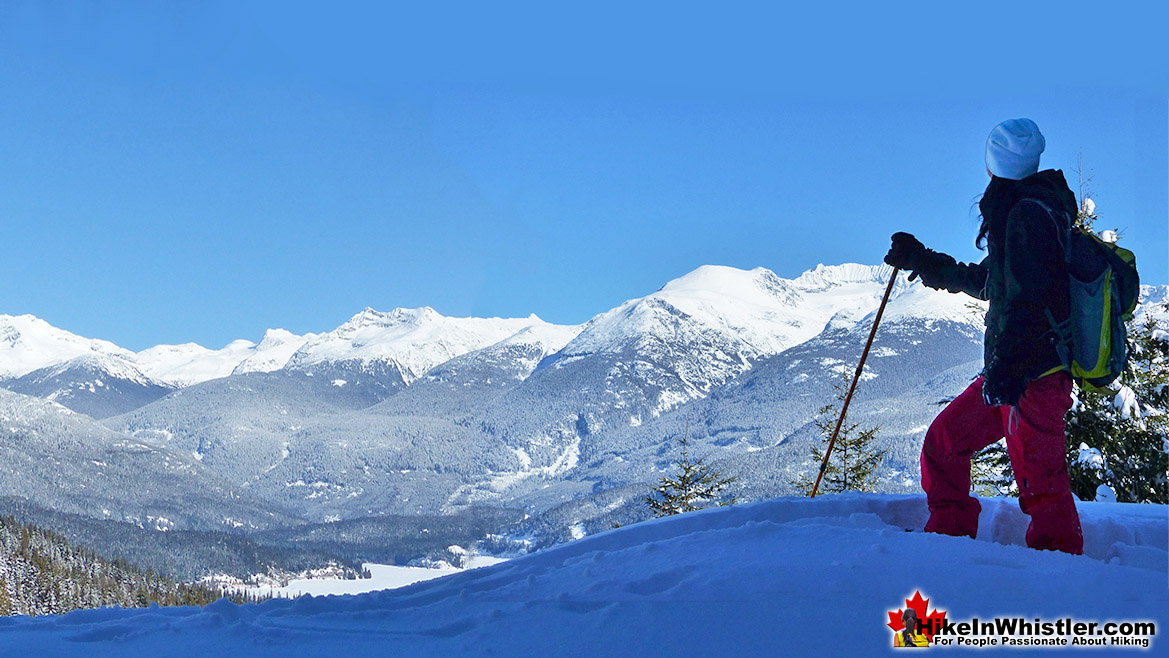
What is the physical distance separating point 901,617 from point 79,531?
185925 mm

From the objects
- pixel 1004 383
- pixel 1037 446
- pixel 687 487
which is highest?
pixel 687 487

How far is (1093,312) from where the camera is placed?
16.1 feet

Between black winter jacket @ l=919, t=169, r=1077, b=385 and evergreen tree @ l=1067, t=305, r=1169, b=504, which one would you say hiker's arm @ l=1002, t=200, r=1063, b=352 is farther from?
evergreen tree @ l=1067, t=305, r=1169, b=504

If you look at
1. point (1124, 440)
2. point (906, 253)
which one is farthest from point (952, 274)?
point (1124, 440)

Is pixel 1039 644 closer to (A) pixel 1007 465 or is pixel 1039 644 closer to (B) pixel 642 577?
(B) pixel 642 577

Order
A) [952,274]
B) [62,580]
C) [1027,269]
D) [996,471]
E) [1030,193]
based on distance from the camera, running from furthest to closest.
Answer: [62,580] → [996,471] → [952,274] → [1030,193] → [1027,269]

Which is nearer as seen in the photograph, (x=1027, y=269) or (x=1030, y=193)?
(x=1027, y=269)

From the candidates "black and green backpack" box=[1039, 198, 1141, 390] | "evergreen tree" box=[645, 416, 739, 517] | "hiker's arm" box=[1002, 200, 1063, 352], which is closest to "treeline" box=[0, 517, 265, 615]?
"evergreen tree" box=[645, 416, 739, 517]

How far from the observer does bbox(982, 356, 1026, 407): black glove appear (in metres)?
4.97

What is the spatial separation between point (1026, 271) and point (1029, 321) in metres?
0.30

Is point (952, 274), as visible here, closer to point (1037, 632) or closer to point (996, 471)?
point (1037, 632)

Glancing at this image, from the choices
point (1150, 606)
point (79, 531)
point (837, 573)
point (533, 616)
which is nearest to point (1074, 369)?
point (1150, 606)

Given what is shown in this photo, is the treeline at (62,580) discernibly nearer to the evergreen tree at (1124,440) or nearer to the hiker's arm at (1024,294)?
the evergreen tree at (1124,440)

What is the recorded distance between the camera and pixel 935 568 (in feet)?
13.8
